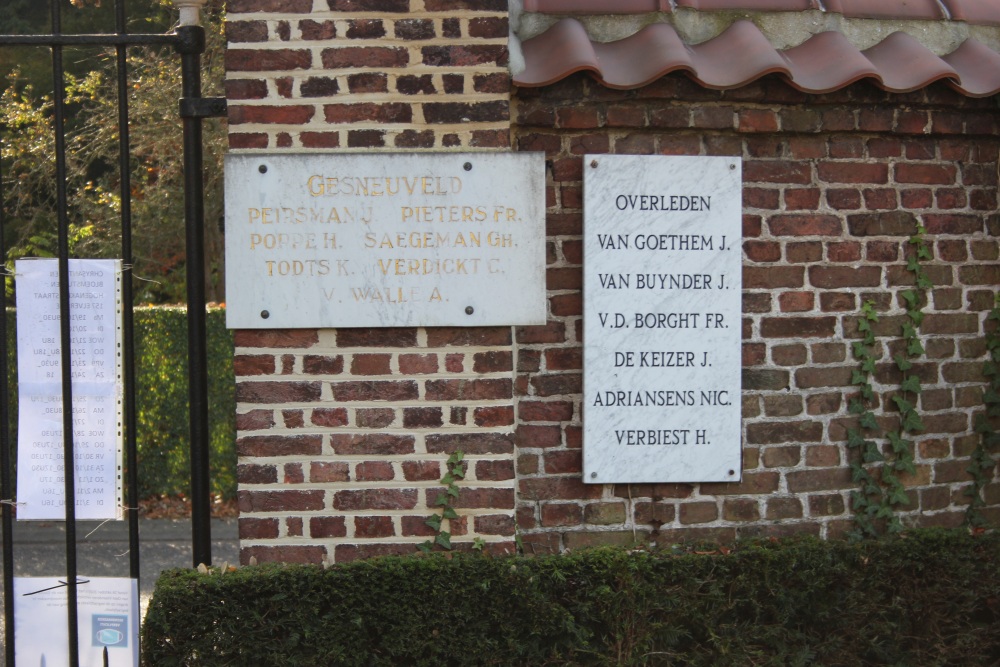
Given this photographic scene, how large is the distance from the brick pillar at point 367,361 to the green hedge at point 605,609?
0.53 ft

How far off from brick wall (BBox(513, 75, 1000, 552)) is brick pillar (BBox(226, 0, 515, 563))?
0.26m

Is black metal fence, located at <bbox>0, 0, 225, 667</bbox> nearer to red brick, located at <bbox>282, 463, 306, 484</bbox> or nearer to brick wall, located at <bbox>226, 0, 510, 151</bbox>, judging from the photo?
brick wall, located at <bbox>226, 0, 510, 151</bbox>

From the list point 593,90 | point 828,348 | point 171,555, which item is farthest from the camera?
point 171,555

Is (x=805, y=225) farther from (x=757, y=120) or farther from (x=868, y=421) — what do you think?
(x=868, y=421)

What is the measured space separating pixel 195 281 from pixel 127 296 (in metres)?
0.22

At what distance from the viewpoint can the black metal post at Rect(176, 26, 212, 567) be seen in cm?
337

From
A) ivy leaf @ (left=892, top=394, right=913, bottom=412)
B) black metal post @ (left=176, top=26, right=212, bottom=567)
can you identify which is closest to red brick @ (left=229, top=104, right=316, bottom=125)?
black metal post @ (left=176, top=26, right=212, bottom=567)

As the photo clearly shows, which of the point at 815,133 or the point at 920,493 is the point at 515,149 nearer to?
the point at 815,133

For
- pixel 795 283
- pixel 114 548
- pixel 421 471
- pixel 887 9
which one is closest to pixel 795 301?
pixel 795 283

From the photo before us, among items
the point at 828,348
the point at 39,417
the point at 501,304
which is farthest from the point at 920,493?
the point at 39,417

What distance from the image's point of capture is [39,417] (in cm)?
337

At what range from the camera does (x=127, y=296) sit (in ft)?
10.9

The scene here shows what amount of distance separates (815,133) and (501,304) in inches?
50.9

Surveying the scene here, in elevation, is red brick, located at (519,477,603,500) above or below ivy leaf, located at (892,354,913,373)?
below
